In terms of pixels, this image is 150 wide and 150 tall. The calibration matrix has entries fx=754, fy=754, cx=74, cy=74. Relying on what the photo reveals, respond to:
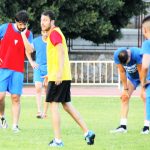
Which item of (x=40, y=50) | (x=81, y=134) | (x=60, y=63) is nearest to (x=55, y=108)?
(x=60, y=63)

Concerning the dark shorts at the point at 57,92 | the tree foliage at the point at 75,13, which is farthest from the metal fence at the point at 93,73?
the dark shorts at the point at 57,92

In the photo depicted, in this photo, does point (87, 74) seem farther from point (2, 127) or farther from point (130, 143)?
point (130, 143)

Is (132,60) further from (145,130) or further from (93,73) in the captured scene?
(93,73)

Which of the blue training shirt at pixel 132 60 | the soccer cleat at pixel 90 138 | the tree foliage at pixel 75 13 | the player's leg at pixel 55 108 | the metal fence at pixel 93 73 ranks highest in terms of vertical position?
the tree foliage at pixel 75 13

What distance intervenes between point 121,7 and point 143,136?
697 inches

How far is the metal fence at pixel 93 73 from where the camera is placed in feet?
92.5

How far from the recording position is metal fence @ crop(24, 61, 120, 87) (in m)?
28.2

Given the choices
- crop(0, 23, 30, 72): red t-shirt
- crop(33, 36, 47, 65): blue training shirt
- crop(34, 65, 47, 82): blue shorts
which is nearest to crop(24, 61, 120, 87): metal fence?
crop(34, 65, 47, 82): blue shorts

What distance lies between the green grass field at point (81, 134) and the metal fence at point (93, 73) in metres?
8.79

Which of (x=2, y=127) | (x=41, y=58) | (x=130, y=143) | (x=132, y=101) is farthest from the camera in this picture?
(x=132, y=101)

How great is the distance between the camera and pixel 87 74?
28.3 meters

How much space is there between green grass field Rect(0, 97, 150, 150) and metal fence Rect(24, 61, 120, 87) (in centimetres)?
879

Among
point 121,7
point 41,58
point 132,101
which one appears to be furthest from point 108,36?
point 41,58

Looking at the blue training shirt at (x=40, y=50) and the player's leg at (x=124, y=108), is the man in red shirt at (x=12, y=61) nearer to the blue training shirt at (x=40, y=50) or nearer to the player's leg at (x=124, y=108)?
the player's leg at (x=124, y=108)
